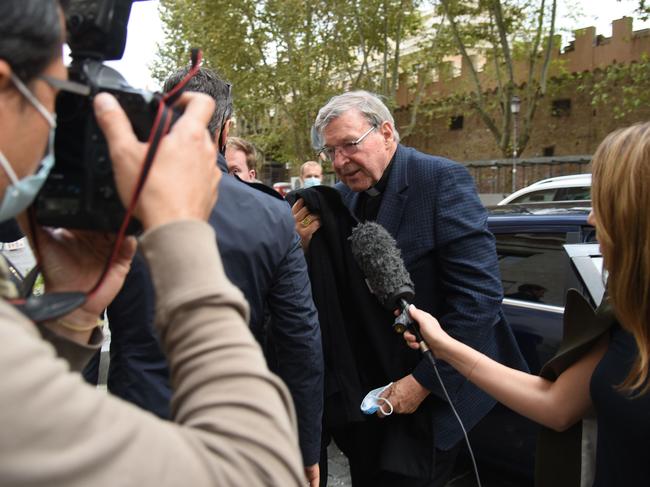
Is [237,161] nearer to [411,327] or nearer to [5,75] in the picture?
[411,327]

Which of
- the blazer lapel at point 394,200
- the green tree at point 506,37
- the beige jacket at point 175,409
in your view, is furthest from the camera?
the green tree at point 506,37

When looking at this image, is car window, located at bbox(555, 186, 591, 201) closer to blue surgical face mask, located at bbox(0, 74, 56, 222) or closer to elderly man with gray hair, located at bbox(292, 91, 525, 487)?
elderly man with gray hair, located at bbox(292, 91, 525, 487)

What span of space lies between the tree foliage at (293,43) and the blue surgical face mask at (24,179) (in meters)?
18.9

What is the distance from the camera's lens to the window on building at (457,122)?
26.8 metres

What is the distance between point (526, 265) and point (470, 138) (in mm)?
23690

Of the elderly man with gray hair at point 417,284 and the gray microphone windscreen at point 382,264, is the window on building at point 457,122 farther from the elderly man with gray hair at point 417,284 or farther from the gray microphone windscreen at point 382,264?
the gray microphone windscreen at point 382,264

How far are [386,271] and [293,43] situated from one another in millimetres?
19189

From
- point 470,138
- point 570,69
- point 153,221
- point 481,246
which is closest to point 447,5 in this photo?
point 570,69

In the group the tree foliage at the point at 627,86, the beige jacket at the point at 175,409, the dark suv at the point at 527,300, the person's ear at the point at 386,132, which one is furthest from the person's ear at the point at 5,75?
the tree foliage at the point at 627,86

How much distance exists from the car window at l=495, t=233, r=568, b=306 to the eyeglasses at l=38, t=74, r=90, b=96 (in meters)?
3.08

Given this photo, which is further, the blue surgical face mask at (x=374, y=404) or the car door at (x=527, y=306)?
the car door at (x=527, y=306)

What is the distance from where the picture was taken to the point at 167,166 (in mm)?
847

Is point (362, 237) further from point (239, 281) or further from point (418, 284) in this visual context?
point (239, 281)

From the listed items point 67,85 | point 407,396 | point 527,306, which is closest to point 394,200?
point 407,396
